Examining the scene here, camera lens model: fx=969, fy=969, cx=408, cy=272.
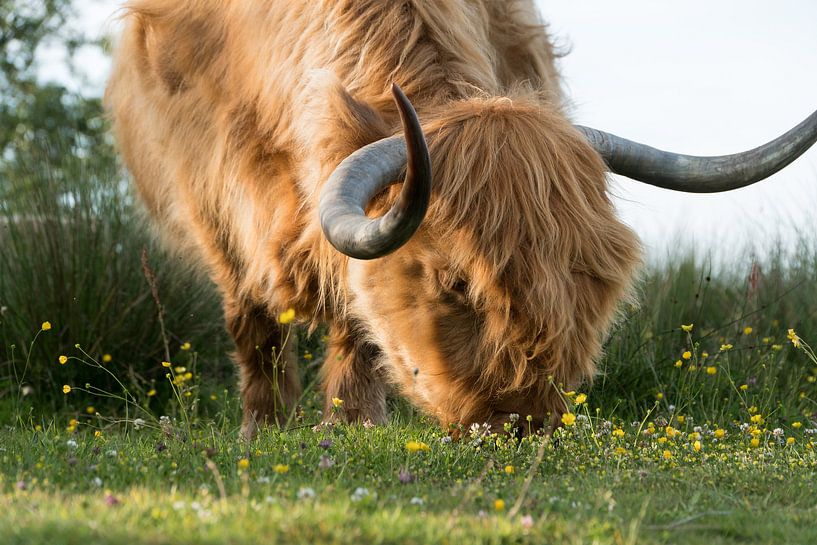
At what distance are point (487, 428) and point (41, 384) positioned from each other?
3.43 m

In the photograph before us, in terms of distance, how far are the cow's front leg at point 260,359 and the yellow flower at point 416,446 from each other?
209 cm

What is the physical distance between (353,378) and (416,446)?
1880mm

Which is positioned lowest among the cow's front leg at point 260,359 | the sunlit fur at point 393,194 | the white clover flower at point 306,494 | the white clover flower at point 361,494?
the cow's front leg at point 260,359

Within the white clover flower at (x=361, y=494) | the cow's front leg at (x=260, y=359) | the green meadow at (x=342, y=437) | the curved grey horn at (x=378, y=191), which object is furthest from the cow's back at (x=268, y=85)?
the white clover flower at (x=361, y=494)

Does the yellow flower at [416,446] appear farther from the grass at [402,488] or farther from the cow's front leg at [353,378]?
the cow's front leg at [353,378]

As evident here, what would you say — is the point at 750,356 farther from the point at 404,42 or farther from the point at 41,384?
the point at 41,384

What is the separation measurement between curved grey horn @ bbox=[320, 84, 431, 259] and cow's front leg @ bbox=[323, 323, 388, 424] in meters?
1.64

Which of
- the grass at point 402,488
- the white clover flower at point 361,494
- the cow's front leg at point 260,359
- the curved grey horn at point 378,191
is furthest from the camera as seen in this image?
the cow's front leg at point 260,359

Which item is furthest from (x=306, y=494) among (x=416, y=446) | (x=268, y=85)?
(x=268, y=85)

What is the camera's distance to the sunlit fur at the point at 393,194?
3.42 metres

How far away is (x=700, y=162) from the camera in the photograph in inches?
146

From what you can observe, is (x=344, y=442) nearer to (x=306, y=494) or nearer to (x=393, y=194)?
(x=393, y=194)

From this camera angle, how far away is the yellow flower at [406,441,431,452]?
3029 millimetres

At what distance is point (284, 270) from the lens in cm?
430
